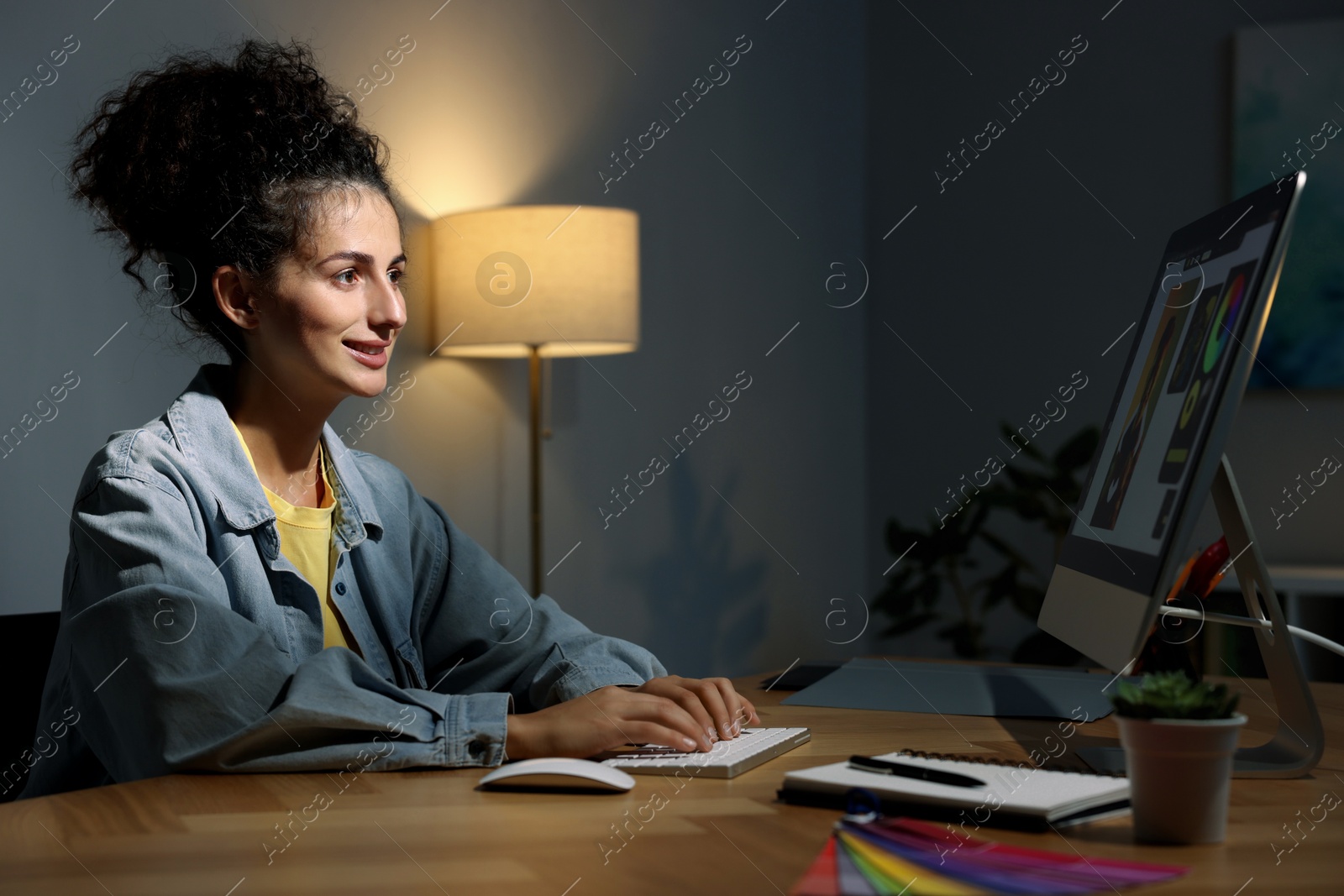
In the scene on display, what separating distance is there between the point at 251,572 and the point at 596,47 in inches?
73.7

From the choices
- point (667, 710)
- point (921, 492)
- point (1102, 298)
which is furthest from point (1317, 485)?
point (667, 710)

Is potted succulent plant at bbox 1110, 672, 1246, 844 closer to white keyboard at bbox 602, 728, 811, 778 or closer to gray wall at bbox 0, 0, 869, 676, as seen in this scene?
white keyboard at bbox 602, 728, 811, 778

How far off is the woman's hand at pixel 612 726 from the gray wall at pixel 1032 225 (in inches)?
99.4

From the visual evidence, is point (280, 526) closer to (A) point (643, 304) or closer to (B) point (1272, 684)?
(B) point (1272, 684)

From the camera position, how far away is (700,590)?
3.04 meters

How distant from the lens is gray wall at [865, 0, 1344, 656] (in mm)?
3150

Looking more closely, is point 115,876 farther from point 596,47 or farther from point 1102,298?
point 1102,298

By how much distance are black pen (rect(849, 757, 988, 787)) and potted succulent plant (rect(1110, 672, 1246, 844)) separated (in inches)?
3.9

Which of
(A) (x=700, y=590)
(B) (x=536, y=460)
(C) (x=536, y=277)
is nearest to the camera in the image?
(C) (x=536, y=277)

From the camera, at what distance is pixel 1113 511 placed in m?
1.01

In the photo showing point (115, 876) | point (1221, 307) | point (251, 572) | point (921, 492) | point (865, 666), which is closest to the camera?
point (115, 876)

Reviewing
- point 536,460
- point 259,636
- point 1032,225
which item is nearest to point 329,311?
point 259,636

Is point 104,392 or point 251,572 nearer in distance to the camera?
point 251,572

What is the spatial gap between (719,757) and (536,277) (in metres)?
1.28
